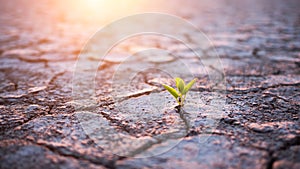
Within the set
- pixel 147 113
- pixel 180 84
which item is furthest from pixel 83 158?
pixel 180 84

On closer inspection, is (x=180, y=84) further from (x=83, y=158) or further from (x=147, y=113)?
(x=83, y=158)

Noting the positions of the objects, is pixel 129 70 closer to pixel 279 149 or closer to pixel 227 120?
pixel 227 120

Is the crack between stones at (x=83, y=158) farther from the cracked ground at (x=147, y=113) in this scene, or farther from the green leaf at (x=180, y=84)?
the green leaf at (x=180, y=84)

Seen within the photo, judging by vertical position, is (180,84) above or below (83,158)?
above

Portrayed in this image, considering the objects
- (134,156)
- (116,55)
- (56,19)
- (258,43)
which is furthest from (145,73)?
(56,19)

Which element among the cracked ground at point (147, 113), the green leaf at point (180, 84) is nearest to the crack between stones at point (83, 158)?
the cracked ground at point (147, 113)

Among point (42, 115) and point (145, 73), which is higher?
point (145, 73)

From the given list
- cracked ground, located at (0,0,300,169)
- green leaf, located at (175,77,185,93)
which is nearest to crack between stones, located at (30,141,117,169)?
cracked ground, located at (0,0,300,169)

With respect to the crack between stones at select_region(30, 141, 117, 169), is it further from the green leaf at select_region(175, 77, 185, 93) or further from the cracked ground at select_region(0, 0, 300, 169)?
the green leaf at select_region(175, 77, 185, 93)
